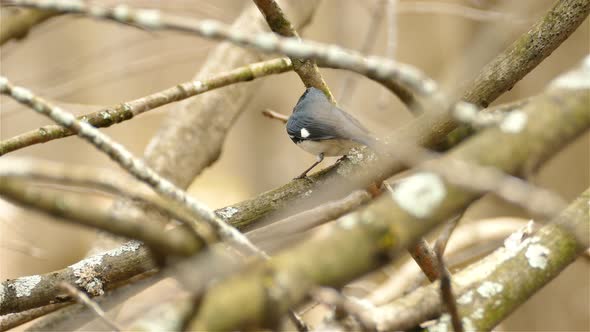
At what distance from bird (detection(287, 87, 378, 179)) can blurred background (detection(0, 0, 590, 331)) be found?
71.1 inches

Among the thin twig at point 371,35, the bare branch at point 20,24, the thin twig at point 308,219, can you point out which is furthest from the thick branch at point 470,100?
the bare branch at point 20,24

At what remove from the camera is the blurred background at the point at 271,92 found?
13.7 ft

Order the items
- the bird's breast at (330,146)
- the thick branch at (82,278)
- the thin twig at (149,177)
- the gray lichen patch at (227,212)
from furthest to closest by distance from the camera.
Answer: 1. the bird's breast at (330,146)
2. the gray lichen patch at (227,212)
3. the thick branch at (82,278)
4. the thin twig at (149,177)

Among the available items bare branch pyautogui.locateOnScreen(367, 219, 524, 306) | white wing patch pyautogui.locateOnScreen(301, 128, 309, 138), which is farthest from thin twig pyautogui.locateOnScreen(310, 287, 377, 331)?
bare branch pyautogui.locateOnScreen(367, 219, 524, 306)

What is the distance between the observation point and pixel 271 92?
4.91 m

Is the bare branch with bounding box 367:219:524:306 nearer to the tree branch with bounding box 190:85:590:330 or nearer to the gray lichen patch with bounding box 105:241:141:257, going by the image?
the gray lichen patch with bounding box 105:241:141:257

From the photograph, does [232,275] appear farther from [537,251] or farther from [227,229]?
[537,251]

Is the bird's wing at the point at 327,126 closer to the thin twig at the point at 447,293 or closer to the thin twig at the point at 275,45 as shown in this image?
the thin twig at the point at 447,293

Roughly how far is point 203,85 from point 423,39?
350cm

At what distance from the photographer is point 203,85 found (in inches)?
71.2

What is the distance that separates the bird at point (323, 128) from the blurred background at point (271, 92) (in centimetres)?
181

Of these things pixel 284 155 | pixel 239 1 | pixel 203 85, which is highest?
pixel 239 1

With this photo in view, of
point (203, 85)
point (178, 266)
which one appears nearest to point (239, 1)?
point (203, 85)

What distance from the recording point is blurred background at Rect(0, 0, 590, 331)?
13.7ft
